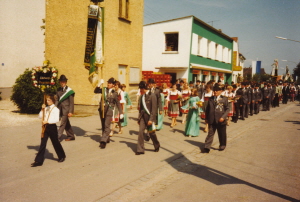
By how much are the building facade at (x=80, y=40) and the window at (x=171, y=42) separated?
28.1 ft

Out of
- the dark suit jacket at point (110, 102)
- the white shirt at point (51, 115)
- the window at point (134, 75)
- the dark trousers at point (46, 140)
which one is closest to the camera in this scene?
the dark trousers at point (46, 140)

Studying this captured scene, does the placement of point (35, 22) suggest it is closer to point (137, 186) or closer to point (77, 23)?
point (77, 23)

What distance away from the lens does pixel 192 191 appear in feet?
15.8

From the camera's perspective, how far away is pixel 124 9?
1852 centimetres

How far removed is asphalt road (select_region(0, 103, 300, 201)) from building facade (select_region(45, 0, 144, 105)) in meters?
8.20

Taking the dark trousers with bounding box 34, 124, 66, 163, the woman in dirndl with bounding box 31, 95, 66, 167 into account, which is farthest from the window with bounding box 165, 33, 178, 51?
the dark trousers with bounding box 34, 124, 66, 163

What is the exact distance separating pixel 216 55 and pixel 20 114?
2640 centimetres

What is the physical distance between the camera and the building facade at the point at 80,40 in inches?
673

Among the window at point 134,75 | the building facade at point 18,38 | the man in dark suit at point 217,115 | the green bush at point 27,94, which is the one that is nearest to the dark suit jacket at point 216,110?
the man in dark suit at point 217,115

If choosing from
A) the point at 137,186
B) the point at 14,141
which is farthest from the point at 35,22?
the point at 137,186

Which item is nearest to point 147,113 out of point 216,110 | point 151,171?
point 151,171

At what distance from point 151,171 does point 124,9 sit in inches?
587

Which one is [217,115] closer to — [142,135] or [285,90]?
[142,135]

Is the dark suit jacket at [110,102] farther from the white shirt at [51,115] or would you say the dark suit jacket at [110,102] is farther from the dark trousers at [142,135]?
the white shirt at [51,115]
